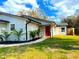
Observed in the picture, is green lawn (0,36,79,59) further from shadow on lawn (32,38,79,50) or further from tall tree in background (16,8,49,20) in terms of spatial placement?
tall tree in background (16,8,49,20)

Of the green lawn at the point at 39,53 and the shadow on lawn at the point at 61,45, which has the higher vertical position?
the shadow on lawn at the point at 61,45

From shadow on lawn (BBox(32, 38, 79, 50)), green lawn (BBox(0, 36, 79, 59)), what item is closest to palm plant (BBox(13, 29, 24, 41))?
shadow on lawn (BBox(32, 38, 79, 50))

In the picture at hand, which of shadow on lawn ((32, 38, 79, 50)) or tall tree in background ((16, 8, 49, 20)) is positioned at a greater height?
tall tree in background ((16, 8, 49, 20))

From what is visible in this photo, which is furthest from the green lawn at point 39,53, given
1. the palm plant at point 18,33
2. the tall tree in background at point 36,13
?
the tall tree in background at point 36,13

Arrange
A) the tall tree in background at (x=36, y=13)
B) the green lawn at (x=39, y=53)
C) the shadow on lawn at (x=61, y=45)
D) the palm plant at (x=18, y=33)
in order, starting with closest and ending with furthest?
the green lawn at (x=39, y=53), the shadow on lawn at (x=61, y=45), the palm plant at (x=18, y=33), the tall tree in background at (x=36, y=13)

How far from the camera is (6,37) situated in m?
23.6

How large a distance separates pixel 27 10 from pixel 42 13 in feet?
19.6

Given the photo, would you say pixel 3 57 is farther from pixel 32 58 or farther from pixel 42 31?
pixel 42 31

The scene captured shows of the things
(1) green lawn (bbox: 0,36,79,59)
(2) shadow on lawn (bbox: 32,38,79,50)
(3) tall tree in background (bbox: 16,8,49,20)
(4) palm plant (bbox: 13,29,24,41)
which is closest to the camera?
(1) green lawn (bbox: 0,36,79,59)

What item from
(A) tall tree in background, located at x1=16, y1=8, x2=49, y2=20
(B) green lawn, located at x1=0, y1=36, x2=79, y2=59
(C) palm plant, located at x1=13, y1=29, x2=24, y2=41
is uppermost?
(A) tall tree in background, located at x1=16, y1=8, x2=49, y2=20

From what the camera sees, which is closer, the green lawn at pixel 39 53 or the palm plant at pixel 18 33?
the green lawn at pixel 39 53

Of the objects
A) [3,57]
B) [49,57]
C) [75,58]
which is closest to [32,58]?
[49,57]

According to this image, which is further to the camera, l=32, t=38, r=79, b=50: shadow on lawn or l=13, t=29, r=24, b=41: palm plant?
l=13, t=29, r=24, b=41: palm plant

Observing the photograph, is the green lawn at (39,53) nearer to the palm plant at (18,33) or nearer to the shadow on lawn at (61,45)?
the shadow on lawn at (61,45)
